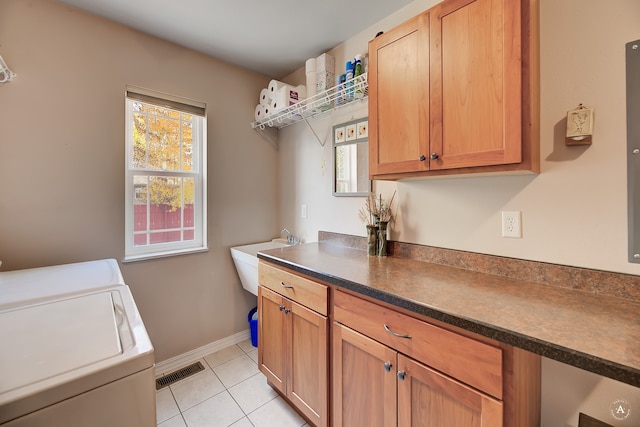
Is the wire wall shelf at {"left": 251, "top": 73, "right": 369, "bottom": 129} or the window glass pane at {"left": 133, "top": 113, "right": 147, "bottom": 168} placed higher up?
the wire wall shelf at {"left": 251, "top": 73, "right": 369, "bottom": 129}

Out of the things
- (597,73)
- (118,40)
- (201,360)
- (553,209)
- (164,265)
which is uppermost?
(118,40)

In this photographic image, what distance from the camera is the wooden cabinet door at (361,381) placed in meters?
1.09

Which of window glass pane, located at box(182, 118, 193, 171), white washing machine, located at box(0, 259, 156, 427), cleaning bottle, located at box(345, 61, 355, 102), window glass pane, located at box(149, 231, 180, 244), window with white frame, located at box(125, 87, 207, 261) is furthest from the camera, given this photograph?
window glass pane, located at box(182, 118, 193, 171)

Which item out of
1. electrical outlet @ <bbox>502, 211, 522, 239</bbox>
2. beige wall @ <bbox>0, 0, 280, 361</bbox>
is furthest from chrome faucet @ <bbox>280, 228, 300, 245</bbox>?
electrical outlet @ <bbox>502, 211, 522, 239</bbox>

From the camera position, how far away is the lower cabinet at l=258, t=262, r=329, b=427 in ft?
4.50

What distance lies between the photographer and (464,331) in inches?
35.0

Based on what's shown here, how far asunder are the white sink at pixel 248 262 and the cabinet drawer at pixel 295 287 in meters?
0.37

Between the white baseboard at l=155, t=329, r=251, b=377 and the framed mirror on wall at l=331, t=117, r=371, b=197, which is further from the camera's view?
the white baseboard at l=155, t=329, r=251, b=377

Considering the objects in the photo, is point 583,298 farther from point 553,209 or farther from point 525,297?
point 553,209

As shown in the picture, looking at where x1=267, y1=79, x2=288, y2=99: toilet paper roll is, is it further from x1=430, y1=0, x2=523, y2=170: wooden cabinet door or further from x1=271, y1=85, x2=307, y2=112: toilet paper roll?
x1=430, y1=0, x2=523, y2=170: wooden cabinet door

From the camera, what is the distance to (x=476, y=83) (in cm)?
112

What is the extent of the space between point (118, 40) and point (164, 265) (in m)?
1.65

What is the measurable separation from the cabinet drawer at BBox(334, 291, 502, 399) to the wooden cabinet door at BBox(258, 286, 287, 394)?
0.56 meters

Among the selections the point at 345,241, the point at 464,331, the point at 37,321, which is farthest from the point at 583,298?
the point at 37,321
